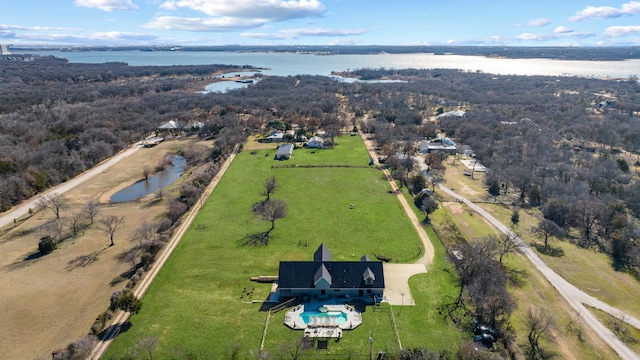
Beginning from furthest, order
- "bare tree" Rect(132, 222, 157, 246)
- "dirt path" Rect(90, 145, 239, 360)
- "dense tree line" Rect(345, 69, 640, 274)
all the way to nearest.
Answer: "dense tree line" Rect(345, 69, 640, 274) < "bare tree" Rect(132, 222, 157, 246) < "dirt path" Rect(90, 145, 239, 360)

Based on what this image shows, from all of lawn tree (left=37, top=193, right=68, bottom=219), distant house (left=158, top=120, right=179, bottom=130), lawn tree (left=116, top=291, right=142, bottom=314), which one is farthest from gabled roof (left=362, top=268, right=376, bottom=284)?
distant house (left=158, top=120, right=179, bottom=130)

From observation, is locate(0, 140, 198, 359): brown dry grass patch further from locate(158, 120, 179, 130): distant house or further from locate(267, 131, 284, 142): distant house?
locate(158, 120, 179, 130): distant house

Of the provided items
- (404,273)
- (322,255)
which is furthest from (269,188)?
(404,273)

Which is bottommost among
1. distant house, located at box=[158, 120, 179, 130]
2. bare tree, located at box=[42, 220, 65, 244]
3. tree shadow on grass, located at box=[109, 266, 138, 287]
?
tree shadow on grass, located at box=[109, 266, 138, 287]

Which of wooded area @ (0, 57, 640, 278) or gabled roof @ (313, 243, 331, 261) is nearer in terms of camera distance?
gabled roof @ (313, 243, 331, 261)

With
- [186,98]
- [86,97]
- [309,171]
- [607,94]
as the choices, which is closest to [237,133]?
[309,171]

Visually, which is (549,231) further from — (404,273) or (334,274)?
(334,274)

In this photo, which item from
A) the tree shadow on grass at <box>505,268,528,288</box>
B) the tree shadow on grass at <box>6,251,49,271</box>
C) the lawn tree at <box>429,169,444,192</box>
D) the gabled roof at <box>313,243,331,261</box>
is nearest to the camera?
the tree shadow on grass at <box>505,268,528,288</box>
